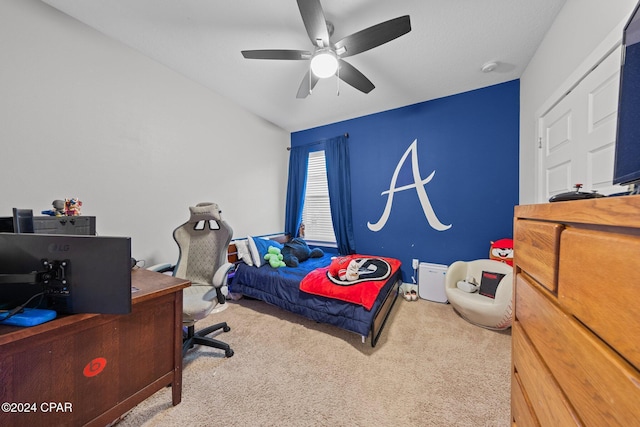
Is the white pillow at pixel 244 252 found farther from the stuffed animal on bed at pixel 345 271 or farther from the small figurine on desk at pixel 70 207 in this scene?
the small figurine on desk at pixel 70 207

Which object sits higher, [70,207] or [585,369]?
[70,207]

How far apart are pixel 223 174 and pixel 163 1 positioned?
5.84 feet

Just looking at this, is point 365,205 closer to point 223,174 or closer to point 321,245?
point 321,245

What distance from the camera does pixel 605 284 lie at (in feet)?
1.22

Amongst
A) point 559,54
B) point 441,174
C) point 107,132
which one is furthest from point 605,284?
point 107,132

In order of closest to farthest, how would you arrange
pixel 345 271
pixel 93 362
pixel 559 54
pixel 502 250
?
pixel 93 362, pixel 559 54, pixel 345 271, pixel 502 250

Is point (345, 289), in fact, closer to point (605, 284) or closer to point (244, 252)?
point (244, 252)

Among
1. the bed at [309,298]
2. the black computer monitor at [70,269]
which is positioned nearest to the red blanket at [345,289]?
the bed at [309,298]

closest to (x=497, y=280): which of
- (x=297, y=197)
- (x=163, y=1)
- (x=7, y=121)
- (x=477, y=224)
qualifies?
(x=477, y=224)

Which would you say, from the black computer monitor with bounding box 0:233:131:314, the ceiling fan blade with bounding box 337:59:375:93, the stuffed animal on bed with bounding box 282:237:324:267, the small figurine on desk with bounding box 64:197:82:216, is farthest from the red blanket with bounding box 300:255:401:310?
the ceiling fan blade with bounding box 337:59:375:93

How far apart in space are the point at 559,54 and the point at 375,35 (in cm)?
148

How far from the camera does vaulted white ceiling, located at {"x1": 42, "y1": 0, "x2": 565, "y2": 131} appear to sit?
1.64m

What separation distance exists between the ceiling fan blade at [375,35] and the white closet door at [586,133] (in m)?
1.14

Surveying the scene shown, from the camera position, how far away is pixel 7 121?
1.53m
